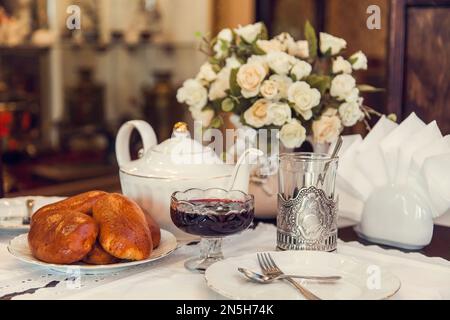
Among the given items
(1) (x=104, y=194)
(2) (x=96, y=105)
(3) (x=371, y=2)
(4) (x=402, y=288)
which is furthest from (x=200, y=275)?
(2) (x=96, y=105)

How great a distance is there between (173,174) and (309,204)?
9.9 inches

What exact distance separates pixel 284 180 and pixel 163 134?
281 centimetres

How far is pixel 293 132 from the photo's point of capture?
145 centimetres

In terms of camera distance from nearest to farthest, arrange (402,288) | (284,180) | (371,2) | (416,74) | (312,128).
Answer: (402,288) → (284,180) → (312,128) → (416,74) → (371,2)

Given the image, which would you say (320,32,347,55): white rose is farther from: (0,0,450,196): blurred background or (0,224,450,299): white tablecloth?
(0,0,450,196): blurred background

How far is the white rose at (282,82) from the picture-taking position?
4.75ft

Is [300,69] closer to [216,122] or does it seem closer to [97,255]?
[216,122]

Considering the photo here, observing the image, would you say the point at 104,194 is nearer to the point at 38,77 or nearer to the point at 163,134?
the point at 38,77

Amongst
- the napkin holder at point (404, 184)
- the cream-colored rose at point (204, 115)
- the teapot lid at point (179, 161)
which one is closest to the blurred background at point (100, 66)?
the cream-colored rose at point (204, 115)

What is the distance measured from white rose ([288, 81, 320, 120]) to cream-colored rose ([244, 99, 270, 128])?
54 mm

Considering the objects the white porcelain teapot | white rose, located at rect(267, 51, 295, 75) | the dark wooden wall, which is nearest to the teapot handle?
the white porcelain teapot

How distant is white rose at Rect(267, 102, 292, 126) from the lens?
4.71ft
